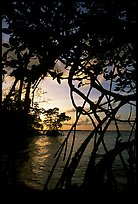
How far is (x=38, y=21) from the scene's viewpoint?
3.70 m

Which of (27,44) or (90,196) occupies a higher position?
(27,44)

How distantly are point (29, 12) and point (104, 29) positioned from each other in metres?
1.09

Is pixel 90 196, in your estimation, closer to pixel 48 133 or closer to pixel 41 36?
pixel 41 36

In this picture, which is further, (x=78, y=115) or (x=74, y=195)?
(x=74, y=195)

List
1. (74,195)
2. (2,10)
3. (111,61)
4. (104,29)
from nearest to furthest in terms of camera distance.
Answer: (104,29)
(2,10)
(111,61)
(74,195)

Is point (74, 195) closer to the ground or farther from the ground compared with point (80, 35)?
closer to the ground

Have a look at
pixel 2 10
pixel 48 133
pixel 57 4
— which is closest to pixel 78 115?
pixel 57 4

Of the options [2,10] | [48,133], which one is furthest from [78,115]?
[48,133]

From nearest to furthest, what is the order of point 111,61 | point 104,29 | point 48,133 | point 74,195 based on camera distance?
point 104,29 < point 111,61 < point 74,195 < point 48,133

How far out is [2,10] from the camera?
3369 mm

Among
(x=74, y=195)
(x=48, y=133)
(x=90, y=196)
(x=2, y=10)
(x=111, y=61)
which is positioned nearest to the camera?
(x=2, y=10)

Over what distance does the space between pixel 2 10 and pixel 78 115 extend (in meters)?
2.00

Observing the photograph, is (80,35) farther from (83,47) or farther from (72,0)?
(72,0)

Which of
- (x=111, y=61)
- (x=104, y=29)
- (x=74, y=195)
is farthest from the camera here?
(x=74, y=195)
